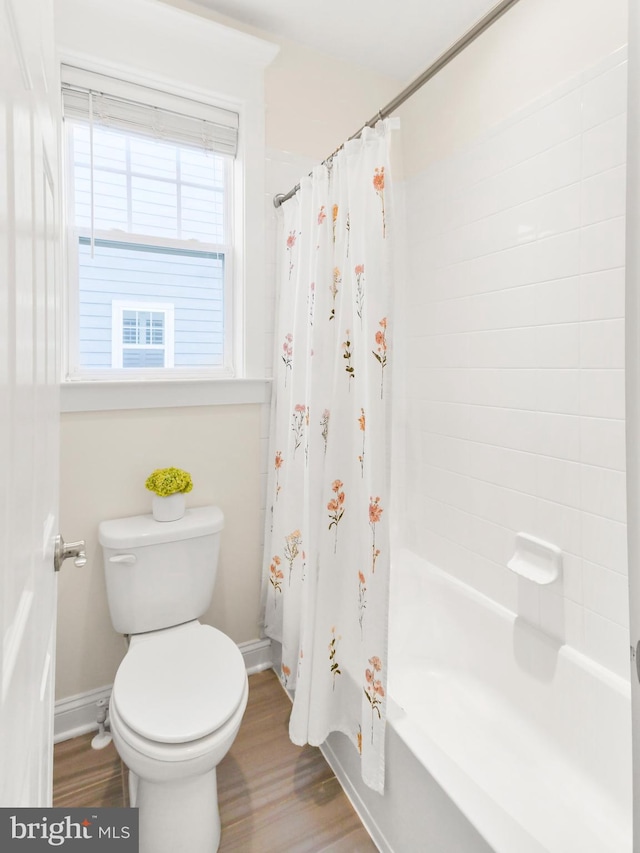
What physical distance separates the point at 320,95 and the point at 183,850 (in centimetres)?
272

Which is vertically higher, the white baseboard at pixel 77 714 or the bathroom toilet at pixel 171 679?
the bathroom toilet at pixel 171 679

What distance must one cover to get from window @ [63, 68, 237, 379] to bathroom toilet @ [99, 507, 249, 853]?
65cm

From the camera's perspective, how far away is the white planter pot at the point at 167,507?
5.53 ft

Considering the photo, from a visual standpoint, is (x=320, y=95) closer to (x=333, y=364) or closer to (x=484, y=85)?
(x=484, y=85)

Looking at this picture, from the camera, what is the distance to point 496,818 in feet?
3.19

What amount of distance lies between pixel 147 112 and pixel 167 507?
147 centimetres

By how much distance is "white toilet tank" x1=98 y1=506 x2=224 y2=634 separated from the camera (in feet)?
5.22

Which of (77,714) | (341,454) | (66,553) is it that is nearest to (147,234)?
(341,454)

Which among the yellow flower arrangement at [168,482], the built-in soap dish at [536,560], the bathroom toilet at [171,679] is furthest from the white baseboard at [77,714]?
the built-in soap dish at [536,560]

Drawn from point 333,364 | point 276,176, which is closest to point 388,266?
point 333,364

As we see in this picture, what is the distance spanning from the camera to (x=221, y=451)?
1.92 m

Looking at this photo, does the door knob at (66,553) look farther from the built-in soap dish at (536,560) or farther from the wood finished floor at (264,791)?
the built-in soap dish at (536,560)

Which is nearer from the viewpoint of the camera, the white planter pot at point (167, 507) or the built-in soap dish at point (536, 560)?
the built-in soap dish at point (536, 560)

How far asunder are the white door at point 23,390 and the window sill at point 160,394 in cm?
103
